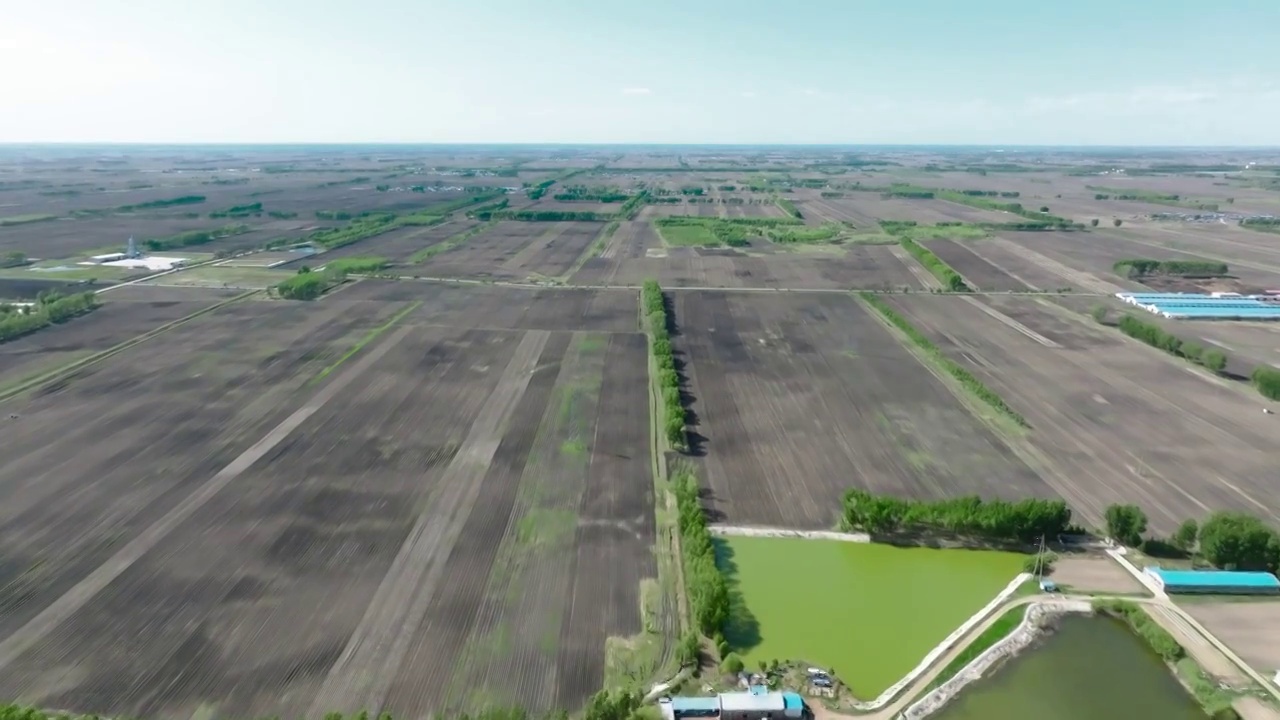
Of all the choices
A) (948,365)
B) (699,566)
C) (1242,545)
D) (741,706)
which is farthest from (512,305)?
(1242,545)

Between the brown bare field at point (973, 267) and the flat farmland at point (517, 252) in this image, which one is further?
the flat farmland at point (517, 252)

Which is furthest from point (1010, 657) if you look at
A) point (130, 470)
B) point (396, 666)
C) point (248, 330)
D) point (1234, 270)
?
point (1234, 270)

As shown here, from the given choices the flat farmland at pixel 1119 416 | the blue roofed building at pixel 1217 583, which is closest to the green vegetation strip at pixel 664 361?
the flat farmland at pixel 1119 416

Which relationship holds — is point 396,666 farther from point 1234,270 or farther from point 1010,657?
point 1234,270

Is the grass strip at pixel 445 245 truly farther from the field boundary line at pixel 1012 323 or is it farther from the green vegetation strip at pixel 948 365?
the field boundary line at pixel 1012 323

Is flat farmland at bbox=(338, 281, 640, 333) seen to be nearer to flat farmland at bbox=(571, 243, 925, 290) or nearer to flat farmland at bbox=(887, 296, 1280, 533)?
flat farmland at bbox=(571, 243, 925, 290)
